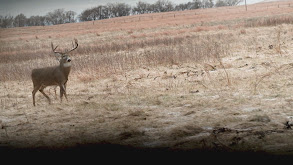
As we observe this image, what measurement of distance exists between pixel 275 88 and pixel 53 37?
29878 mm

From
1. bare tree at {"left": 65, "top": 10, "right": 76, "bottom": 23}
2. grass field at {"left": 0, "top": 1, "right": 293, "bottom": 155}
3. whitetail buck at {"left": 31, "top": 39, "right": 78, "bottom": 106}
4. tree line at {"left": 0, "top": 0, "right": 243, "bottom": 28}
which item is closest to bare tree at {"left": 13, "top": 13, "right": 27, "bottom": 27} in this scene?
tree line at {"left": 0, "top": 0, "right": 243, "bottom": 28}

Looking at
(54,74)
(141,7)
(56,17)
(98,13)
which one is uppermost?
(141,7)

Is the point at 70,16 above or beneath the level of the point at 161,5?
beneath

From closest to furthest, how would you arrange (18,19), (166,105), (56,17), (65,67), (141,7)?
(166,105)
(65,67)
(18,19)
(56,17)
(141,7)

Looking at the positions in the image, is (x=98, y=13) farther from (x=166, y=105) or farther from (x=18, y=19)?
(x=166, y=105)

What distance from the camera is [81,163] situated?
4.89 m

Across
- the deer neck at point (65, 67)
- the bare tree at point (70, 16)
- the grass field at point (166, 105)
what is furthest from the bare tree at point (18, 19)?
the bare tree at point (70, 16)

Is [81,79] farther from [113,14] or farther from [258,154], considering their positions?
[113,14]

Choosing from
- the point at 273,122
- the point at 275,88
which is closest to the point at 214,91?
the point at 275,88

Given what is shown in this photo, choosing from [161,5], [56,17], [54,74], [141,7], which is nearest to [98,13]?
[56,17]

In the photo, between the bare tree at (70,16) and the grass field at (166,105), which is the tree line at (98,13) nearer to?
the bare tree at (70,16)

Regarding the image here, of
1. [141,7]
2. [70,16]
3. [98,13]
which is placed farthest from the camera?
[141,7]

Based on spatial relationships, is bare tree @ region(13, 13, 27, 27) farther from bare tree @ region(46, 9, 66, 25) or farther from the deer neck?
the deer neck

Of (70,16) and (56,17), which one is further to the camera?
(70,16)
